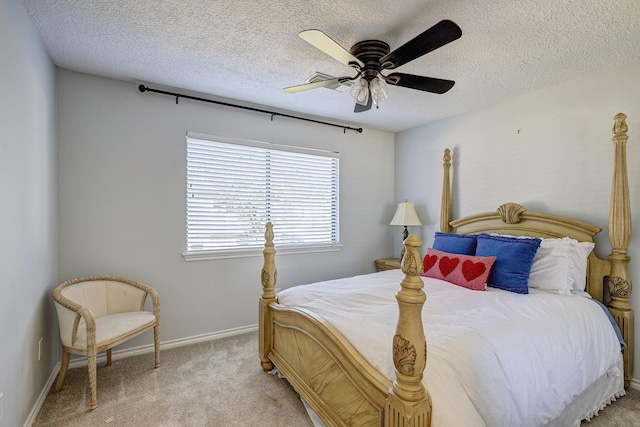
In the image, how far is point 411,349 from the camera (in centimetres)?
118

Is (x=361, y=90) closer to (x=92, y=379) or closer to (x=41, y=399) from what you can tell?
(x=92, y=379)

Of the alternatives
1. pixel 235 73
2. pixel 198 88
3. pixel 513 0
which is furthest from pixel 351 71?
pixel 198 88

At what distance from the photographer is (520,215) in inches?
117

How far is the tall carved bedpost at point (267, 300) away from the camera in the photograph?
2539mm

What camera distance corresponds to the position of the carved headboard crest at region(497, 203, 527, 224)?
2973 millimetres

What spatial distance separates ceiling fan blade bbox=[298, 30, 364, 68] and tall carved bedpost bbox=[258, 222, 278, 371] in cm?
136

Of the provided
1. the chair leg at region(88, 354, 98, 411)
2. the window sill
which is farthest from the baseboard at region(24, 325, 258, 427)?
the window sill

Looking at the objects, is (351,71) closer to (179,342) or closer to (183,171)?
(183,171)

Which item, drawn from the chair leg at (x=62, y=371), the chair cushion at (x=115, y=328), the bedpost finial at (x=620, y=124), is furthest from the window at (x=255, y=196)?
the bedpost finial at (x=620, y=124)

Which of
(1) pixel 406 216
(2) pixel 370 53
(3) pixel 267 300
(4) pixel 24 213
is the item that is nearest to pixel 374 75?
(2) pixel 370 53

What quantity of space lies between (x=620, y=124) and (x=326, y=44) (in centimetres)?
232

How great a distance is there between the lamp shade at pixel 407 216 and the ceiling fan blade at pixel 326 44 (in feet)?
7.67

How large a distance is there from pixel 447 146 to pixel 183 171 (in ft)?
10.1

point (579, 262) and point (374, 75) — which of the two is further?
point (579, 262)
